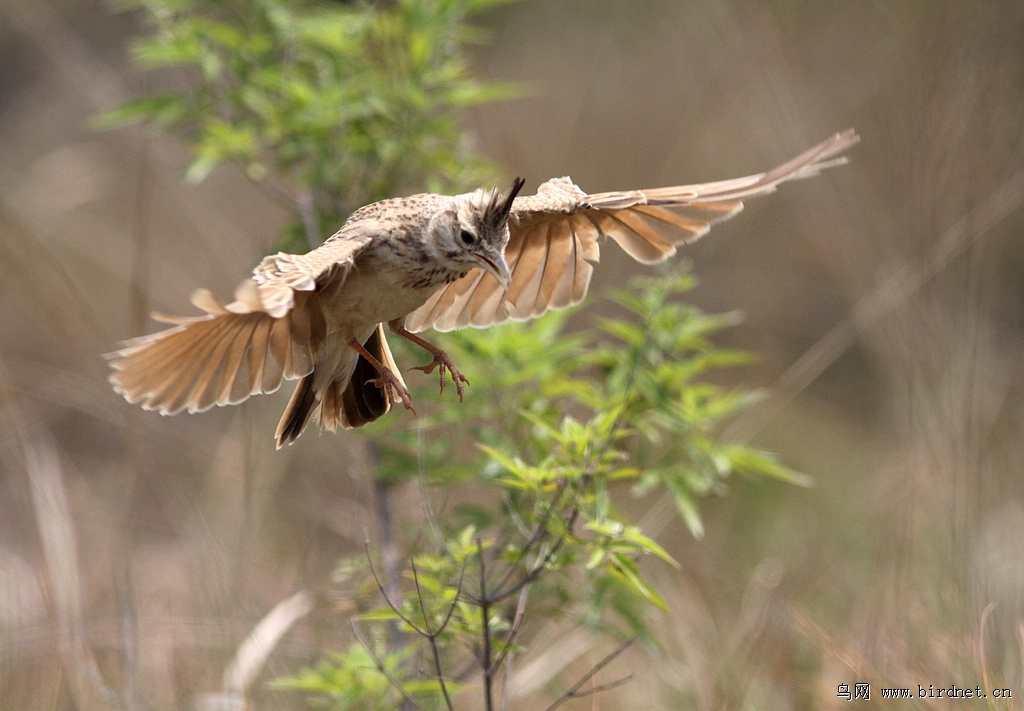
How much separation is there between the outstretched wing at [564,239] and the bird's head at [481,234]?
289 millimetres

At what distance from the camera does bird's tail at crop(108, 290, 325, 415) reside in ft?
7.35

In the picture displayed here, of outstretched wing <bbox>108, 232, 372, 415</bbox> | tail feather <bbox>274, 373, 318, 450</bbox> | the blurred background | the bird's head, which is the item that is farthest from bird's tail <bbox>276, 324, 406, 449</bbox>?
the blurred background

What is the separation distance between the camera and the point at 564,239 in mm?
3275

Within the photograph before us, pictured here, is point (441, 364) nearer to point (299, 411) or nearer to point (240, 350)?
point (299, 411)

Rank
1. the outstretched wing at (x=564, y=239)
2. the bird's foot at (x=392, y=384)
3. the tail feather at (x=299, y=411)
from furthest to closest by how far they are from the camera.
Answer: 1. the outstretched wing at (x=564, y=239)
2. the tail feather at (x=299, y=411)
3. the bird's foot at (x=392, y=384)

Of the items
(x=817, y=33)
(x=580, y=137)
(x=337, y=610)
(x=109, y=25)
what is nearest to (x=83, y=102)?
(x=109, y=25)

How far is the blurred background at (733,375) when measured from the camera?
12.3 feet

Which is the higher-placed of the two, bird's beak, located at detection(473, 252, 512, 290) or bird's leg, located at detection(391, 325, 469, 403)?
bird's beak, located at detection(473, 252, 512, 290)

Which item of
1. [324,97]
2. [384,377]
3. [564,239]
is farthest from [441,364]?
[324,97]

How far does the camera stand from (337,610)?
3.56 meters

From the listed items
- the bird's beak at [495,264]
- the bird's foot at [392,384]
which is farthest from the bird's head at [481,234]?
the bird's foot at [392,384]

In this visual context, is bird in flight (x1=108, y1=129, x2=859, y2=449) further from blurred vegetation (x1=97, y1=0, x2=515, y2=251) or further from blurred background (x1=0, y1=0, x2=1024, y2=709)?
blurred vegetation (x1=97, y1=0, x2=515, y2=251)

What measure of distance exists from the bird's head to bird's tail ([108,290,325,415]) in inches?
16.8

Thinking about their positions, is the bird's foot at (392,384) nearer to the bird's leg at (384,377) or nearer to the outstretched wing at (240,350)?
the bird's leg at (384,377)
